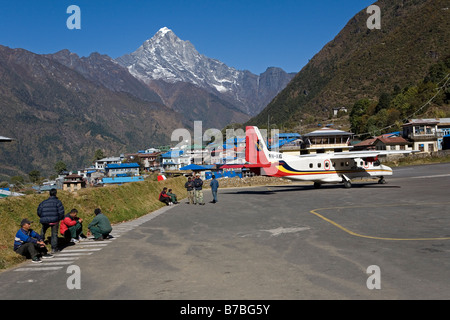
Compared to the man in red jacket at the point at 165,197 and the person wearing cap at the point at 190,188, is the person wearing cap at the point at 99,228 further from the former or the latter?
the man in red jacket at the point at 165,197

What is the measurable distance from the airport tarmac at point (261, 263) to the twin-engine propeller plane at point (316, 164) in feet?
57.0

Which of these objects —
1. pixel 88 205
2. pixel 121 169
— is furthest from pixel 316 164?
pixel 121 169

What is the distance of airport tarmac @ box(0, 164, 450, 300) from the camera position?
833 cm

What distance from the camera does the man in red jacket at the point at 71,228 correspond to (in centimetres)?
1595

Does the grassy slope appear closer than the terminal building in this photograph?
Yes

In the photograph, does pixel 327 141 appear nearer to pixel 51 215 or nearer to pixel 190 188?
pixel 190 188

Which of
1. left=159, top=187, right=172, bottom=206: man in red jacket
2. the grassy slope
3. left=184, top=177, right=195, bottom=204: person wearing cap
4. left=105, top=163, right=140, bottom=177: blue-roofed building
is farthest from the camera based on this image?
left=105, top=163, right=140, bottom=177: blue-roofed building

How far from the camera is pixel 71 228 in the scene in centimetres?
1614

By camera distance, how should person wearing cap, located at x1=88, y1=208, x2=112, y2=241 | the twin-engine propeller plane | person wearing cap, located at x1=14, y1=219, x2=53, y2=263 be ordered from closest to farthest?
1. person wearing cap, located at x1=14, y1=219, x2=53, y2=263
2. person wearing cap, located at x1=88, y1=208, x2=112, y2=241
3. the twin-engine propeller plane

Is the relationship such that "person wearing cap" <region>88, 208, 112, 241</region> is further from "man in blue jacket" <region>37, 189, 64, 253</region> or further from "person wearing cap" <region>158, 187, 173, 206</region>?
"person wearing cap" <region>158, 187, 173, 206</region>

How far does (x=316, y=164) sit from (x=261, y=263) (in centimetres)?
2766

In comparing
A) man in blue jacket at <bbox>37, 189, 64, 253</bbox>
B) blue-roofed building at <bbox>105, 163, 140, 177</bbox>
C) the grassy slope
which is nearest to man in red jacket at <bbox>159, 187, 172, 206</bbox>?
→ the grassy slope

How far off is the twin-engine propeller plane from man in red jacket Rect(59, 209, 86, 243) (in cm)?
2195
